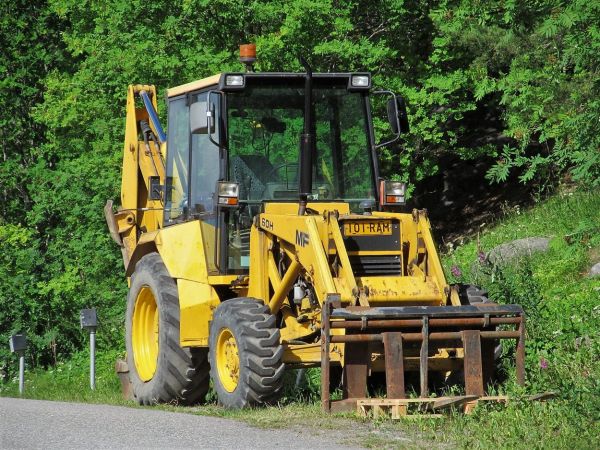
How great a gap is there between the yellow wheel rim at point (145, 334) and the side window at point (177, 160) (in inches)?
34.9

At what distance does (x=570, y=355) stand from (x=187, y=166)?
413 centimetres

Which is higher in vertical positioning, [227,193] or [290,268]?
[227,193]

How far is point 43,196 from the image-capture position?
2553 cm

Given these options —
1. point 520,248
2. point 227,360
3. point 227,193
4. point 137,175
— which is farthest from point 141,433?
point 520,248

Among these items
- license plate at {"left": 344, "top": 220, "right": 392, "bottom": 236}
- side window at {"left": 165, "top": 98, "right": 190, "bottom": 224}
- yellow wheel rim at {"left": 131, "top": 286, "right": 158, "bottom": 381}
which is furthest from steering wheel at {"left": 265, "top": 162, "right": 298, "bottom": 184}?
yellow wheel rim at {"left": 131, "top": 286, "right": 158, "bottom": 381}

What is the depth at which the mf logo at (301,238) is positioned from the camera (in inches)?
413

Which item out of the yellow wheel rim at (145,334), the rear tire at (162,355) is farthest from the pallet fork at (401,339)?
the yellow wheel rim at (145,334)

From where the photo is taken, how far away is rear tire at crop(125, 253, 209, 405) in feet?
39.1

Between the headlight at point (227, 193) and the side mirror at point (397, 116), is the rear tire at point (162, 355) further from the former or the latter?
the side mirror at point (397, 116)

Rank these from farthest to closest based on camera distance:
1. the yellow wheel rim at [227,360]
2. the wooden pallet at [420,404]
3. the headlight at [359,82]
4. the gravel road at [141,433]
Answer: the headlight at [359,82], the yellow wheel rim at [227,360], the wooden pallet at [420,404], the gravel road at [141,433]

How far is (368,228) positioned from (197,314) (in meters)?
1.95

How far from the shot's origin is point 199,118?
1102 cm

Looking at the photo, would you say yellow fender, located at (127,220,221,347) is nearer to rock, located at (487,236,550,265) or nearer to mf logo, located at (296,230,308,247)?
mf logo, located at (296,230,308,247)

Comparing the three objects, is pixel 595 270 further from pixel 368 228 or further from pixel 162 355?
pixel 162 355
